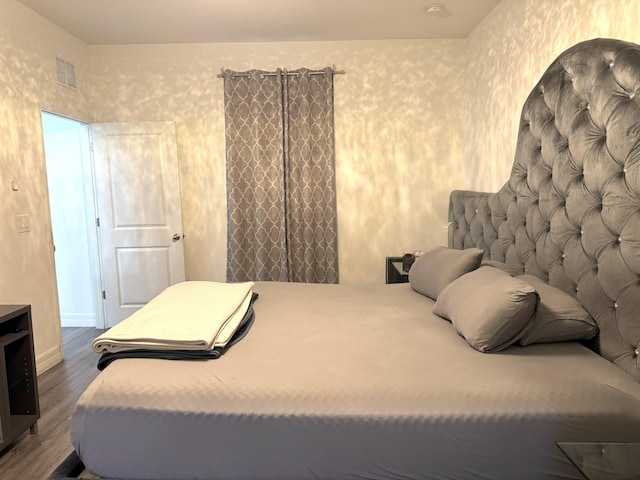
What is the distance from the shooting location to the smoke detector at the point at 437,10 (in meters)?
3.42

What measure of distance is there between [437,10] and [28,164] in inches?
129

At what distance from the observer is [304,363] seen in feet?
5.52

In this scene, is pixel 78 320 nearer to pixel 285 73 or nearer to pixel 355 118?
pixel 285 73

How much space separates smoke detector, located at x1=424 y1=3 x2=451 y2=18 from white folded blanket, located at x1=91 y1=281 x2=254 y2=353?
8.49 feet

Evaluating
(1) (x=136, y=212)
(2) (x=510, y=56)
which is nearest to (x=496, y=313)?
(2) (x=510, y=56)

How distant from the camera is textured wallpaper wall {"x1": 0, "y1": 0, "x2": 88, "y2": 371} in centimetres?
310

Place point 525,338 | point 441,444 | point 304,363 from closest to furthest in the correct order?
point 441,444, point 304,363, point 525,338

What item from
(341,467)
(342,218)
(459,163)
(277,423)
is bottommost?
(341,467)

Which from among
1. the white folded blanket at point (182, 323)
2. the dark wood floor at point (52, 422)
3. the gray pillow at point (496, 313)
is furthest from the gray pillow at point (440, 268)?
the dark wood floor at point (52, 422)

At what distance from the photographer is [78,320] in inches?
183

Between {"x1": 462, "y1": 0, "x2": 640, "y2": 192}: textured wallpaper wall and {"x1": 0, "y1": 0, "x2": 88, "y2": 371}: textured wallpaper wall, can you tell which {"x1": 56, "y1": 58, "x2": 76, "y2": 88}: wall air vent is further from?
{"x1": 462, "y1": 0, "x2": 640, "y2": 192}: textured wallpaper wall

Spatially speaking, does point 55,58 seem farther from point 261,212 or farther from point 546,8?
point 546,8

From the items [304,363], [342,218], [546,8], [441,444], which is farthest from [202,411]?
[342,218]

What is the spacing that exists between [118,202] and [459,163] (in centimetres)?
331
